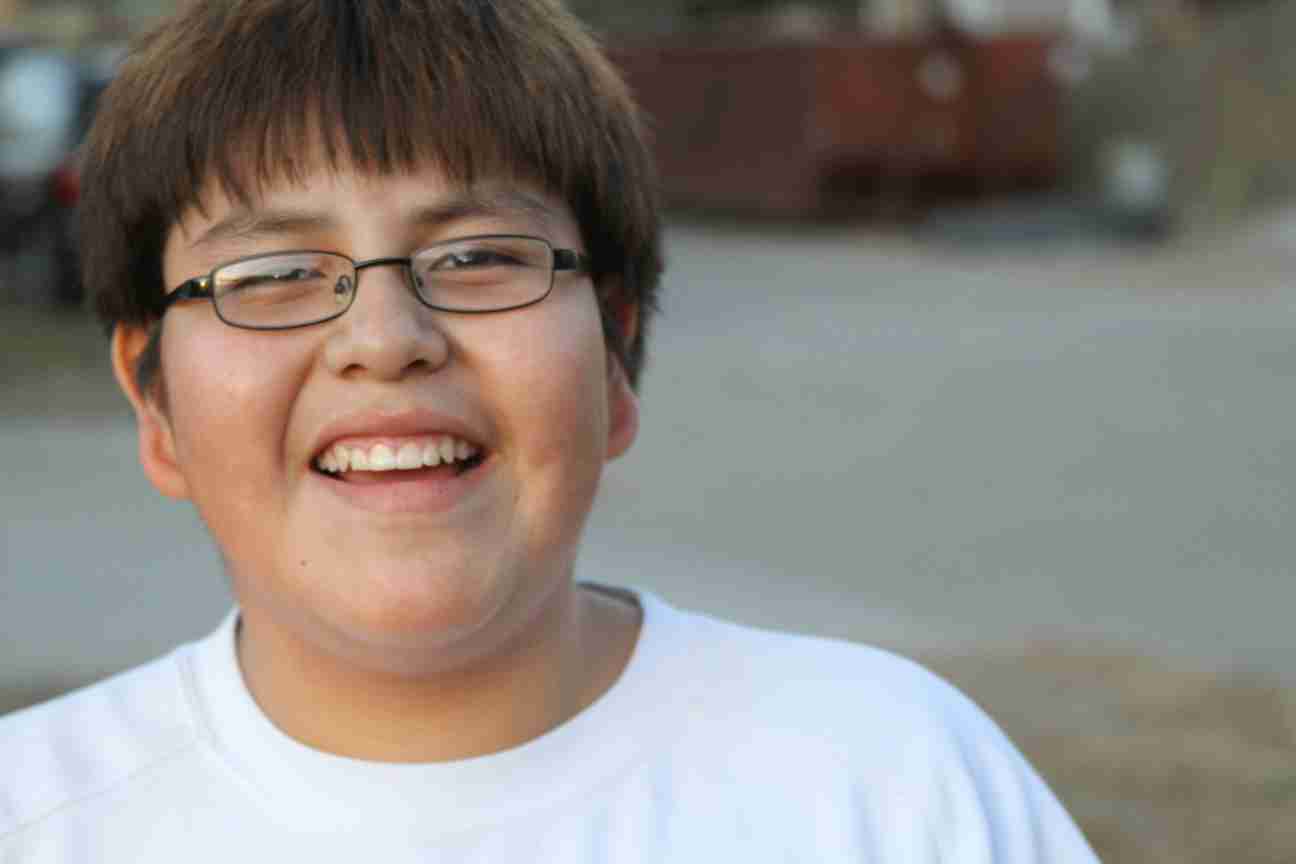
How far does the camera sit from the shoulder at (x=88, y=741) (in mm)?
1771

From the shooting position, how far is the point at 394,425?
5.55 feet

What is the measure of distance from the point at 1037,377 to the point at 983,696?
4527 millimetres

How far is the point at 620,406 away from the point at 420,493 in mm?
382

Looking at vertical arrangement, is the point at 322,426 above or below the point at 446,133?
below

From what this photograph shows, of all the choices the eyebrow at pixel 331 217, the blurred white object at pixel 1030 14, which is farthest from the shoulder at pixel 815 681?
the blurred white object at pixel 1030 14

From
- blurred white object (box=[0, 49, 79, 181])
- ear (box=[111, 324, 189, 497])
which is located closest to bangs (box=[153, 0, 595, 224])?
ear (box=[111, 324, 189, 497])

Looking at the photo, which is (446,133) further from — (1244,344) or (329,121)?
(1244,344)

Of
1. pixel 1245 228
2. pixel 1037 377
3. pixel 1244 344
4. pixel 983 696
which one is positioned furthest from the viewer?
pixel 1245 228

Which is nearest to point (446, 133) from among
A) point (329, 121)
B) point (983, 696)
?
point (329, 121)

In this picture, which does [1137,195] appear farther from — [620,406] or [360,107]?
[360,107]

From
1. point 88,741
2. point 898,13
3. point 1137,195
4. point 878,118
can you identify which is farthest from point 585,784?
point 898,13

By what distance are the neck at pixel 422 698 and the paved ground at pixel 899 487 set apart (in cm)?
176

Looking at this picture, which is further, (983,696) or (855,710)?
(983,696)

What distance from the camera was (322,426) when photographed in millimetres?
1699
